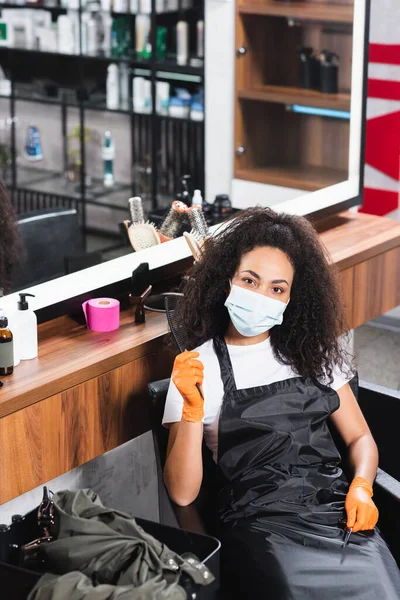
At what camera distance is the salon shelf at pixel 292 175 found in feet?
14.3

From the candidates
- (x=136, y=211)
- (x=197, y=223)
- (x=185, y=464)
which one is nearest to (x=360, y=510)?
(x=185, y=464)

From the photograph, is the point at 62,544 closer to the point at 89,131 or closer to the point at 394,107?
the point at 394,107

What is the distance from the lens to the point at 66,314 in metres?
2.70

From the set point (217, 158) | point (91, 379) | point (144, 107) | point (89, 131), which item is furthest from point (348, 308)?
point (89, 131)

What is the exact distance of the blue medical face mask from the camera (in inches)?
91.0

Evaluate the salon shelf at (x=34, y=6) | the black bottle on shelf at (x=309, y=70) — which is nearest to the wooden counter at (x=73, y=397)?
the black bottle on shelf at (x=309, y=70)

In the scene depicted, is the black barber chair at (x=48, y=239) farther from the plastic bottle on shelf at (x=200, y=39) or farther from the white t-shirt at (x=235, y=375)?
the plastic bottle on shelf at (x=200, y=39)

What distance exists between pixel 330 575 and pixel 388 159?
2.99 m

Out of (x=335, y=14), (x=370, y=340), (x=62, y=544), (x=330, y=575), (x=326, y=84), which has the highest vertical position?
(x=335, y=14)

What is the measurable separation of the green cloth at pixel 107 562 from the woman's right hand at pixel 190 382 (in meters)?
0.35

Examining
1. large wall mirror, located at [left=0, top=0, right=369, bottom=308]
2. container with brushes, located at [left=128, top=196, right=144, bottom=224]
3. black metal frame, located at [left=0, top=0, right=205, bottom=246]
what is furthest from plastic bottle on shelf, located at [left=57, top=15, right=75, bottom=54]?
container with brushes, located at [left=128, top=196, right=144, bottom=224]

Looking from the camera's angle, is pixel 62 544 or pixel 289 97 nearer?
pixel 62 544

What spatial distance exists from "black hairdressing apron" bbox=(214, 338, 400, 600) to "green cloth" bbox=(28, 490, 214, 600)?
0.38 m

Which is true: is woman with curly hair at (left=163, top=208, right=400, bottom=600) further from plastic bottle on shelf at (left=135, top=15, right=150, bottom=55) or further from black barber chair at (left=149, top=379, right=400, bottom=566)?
plastic bottle on shelf at (left=135, top=15, right=150, bottom=55)
